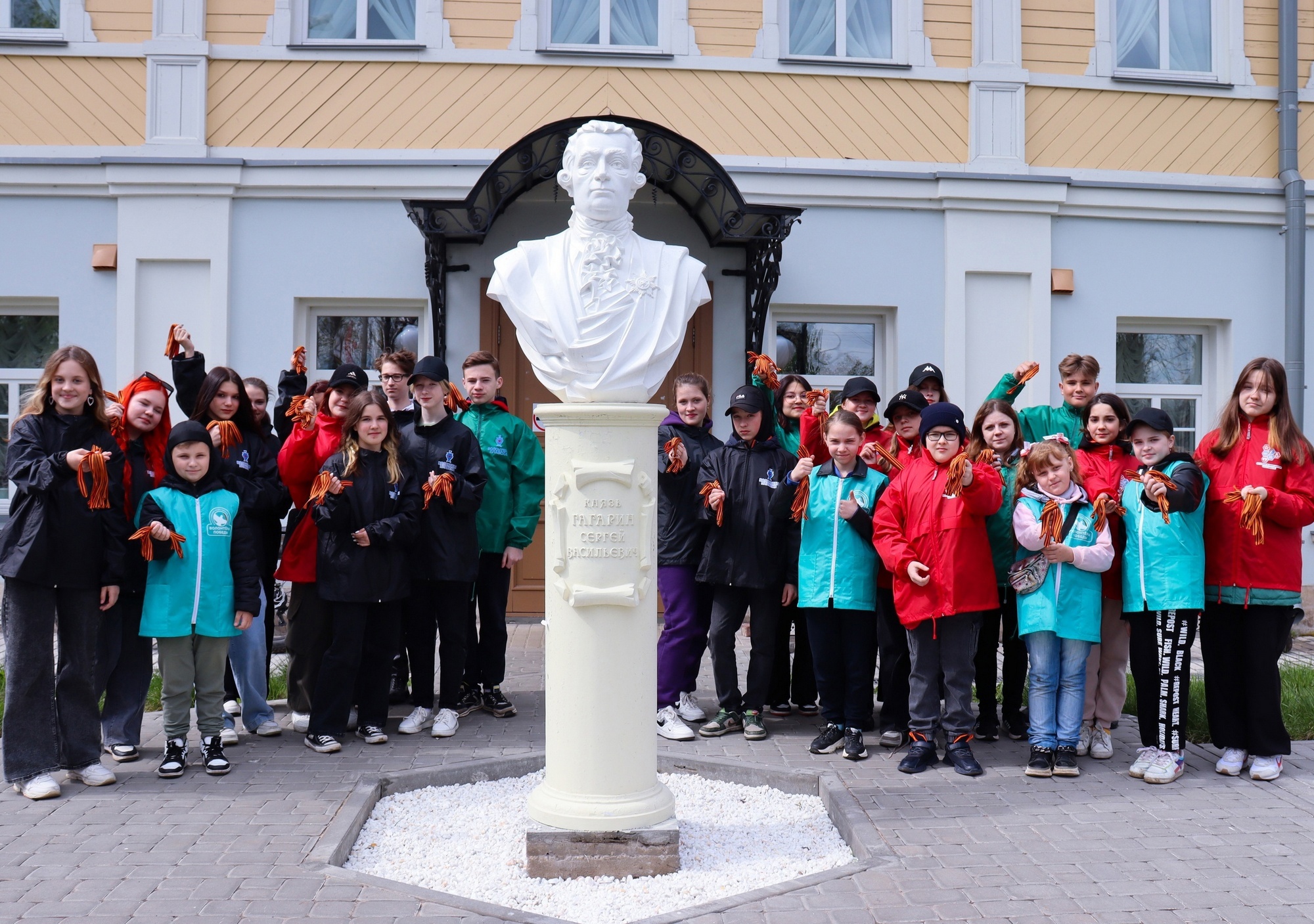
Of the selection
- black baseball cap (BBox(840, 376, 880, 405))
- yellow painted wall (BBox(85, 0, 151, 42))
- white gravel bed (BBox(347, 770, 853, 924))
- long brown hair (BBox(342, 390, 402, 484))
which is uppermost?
yellow painted wall (BBox(85, 0, 151, 42))

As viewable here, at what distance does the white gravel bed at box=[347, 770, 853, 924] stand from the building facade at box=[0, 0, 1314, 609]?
4460mm

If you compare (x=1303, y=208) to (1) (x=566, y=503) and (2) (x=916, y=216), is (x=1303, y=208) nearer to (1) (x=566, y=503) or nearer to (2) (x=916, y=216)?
(2) (x=916, y=216)

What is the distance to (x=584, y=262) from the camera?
4.13 metres

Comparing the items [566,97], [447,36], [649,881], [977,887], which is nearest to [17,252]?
[447,36]

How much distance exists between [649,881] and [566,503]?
1.36 metres

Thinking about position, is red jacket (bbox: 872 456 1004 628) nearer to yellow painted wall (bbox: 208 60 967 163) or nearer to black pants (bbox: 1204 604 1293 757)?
black pants (bbox: 1204 604 1293 757)

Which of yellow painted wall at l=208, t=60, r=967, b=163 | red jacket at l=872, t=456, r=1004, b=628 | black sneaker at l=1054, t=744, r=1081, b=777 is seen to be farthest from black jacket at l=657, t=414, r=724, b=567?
yellow painted wall at l=208, t=60, r=967, b=163

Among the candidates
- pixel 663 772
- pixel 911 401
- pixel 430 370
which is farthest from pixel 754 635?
pixel 430 370

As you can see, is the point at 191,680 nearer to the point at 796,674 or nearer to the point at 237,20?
the point at 796,674

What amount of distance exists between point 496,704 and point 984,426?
299cm

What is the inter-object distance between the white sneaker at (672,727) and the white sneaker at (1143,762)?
206cm

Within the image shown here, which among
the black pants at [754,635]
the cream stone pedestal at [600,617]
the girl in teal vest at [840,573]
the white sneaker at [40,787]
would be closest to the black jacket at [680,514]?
the black pants at [754,635]

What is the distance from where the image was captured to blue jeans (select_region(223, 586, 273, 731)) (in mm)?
5438

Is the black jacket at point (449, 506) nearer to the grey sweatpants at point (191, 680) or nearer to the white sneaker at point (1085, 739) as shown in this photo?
the grey sweatpants at point (191, 680)
